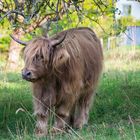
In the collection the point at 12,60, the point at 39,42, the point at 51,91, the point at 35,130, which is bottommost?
the point at 12,60

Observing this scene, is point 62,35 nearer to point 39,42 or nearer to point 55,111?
point 39,42

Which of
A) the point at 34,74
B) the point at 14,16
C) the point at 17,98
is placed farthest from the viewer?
the point at 17,98

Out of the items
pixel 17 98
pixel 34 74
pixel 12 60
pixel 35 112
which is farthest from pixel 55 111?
pixel 12 60

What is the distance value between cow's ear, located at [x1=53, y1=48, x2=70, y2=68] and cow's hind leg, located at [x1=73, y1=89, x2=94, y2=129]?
1232mm

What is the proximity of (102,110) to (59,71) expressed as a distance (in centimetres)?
243

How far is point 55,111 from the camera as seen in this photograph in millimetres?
9016

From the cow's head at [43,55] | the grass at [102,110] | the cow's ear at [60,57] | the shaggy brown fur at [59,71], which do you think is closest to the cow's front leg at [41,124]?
the shaggy brown fur at [59,71]

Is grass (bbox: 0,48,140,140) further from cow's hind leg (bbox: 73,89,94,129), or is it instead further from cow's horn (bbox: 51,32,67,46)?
cow's horn (bbox: 51,32,67,46)

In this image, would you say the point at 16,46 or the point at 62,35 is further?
the point at 16,46

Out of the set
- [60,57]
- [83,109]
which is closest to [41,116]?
[60,57]

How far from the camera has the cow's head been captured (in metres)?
8.44

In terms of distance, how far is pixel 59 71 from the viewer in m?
8.73

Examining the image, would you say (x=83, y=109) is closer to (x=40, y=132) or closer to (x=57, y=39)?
(x=40, y=132)

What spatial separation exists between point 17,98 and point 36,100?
346cm
